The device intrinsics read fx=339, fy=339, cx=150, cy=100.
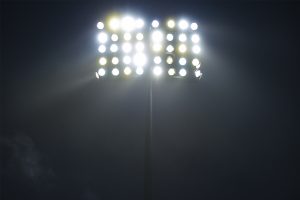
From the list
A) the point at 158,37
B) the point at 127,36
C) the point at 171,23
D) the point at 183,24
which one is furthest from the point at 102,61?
the point at 183,24

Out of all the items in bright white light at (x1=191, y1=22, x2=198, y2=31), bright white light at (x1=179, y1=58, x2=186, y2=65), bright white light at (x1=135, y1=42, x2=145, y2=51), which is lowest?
bright white light at (x1=179, y1=58, x2=186, y2=65)

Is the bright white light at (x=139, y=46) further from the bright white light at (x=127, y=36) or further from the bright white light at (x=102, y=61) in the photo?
the bright white light at (x=102, y=61)

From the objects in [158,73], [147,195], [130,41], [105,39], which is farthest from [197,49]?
[147,195]

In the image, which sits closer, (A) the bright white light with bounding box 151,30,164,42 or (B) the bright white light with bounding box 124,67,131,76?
(B) the bright white light with bounding box 124,67,131,76

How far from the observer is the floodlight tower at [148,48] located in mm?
5770

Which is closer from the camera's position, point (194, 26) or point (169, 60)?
point (169, 60)

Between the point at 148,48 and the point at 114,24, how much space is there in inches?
28.6

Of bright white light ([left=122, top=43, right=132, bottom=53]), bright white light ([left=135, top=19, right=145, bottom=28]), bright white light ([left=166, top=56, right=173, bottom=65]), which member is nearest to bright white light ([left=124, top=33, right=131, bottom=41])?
bright white light ([left=122, top=43, right=132, bottom=53])

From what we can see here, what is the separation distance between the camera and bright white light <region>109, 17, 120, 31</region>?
5.85 metres

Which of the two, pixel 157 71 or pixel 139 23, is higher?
pixel 139 23

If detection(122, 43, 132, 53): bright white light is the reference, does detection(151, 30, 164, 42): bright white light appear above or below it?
above

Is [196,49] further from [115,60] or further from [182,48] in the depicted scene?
[115,60]

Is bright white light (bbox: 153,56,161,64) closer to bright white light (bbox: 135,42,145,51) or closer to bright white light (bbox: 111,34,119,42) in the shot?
bright white light (bbox: 135,42,145,51)

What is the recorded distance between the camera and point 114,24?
586cm
